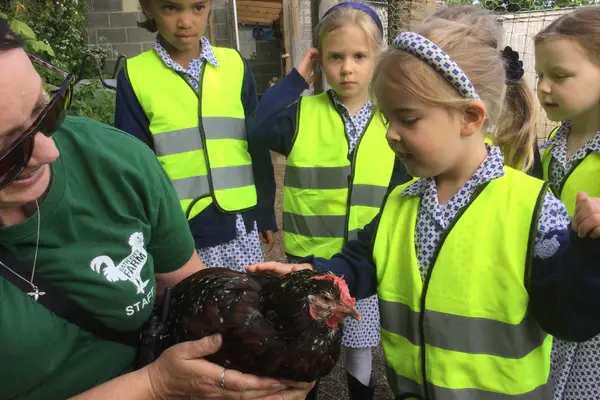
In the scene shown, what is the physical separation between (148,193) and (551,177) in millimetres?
1742

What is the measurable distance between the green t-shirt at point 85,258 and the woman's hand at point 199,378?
14 cm

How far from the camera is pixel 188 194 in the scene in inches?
93.0

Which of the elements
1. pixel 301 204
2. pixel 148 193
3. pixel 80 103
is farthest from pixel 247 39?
pixel 148 193

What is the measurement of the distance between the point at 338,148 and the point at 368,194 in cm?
27

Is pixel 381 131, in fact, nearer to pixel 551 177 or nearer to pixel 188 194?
pixel 551 177

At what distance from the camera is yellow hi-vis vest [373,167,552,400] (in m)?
1.29

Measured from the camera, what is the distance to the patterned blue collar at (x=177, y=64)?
2.40m

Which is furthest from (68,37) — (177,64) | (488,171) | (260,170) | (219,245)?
(488,171)

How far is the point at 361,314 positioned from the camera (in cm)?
246

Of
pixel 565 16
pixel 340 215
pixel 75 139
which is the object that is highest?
pixel 565 16

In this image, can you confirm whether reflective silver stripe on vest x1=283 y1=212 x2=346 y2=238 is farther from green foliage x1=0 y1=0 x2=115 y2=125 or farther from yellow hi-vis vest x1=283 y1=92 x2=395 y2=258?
green foliage x1=0 y1=0 x2=115 y2=125

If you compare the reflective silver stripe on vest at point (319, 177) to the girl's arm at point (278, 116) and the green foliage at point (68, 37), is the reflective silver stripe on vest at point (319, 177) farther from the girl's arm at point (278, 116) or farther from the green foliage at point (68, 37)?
the green foliage at point (68, 37)

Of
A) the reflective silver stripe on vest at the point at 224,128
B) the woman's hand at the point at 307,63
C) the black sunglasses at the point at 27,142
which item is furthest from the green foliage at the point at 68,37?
the black sunglasses at the point at 27,142

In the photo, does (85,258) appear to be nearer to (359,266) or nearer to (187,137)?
(359,266)
